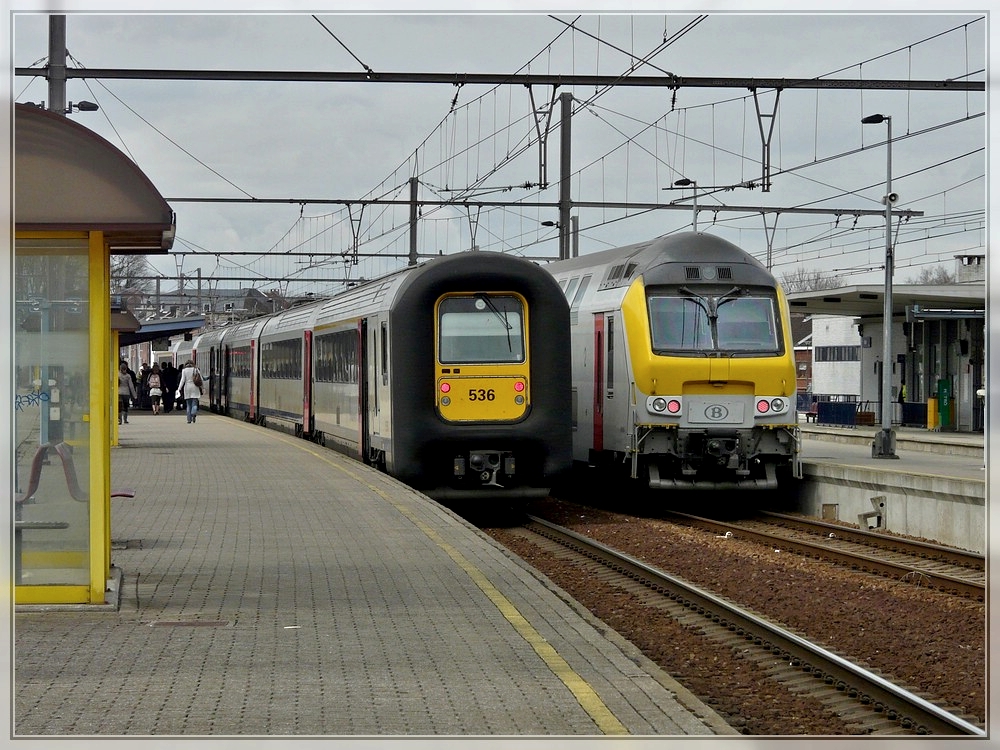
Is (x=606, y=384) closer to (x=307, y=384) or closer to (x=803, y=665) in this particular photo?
(x=803, y=665)

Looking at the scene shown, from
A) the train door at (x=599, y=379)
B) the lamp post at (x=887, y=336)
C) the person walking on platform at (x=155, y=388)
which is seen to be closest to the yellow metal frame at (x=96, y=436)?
the train door at (x=599, y=379)

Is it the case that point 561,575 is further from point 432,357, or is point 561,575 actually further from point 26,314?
point 26,314

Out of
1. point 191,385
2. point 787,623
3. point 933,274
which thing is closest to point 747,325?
point 787,623

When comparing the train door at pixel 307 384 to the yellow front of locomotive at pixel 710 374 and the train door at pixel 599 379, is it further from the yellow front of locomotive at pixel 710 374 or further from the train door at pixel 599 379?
the yellow front of locomotive at pixel 710 374

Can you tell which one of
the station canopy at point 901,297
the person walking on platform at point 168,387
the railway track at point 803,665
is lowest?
the railway track at point 803,665

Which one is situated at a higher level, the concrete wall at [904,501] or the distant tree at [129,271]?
the distant tree at [129,271]

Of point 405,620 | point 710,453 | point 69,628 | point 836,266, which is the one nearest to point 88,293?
point 69,628

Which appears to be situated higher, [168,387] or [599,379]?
[599,379]

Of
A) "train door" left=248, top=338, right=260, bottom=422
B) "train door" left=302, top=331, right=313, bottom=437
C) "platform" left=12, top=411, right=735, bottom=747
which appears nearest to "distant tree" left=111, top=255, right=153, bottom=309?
"train door" left=248, top=338, right=260, bottom=422

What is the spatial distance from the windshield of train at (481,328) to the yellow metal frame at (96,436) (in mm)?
8431

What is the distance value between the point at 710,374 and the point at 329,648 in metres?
10.6

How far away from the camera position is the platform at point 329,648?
6.10 metres

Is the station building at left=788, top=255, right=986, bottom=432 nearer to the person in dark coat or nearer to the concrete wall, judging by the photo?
the concrete wall

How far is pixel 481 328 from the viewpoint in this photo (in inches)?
668
